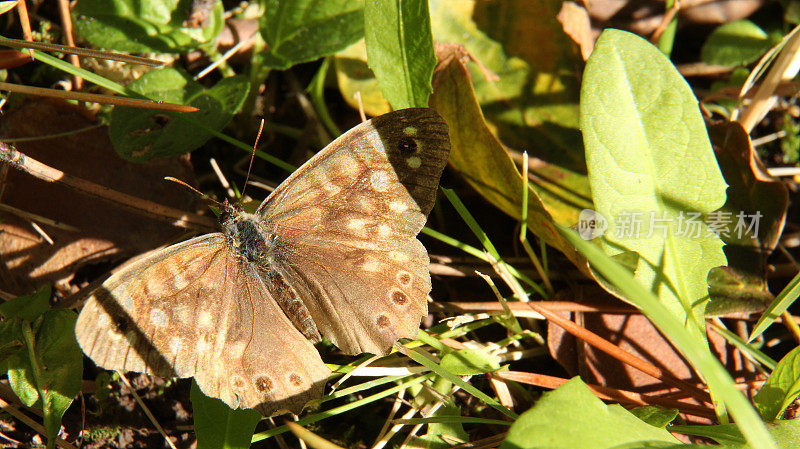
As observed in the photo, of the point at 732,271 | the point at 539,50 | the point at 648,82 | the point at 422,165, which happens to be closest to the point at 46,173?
the point at 422,165

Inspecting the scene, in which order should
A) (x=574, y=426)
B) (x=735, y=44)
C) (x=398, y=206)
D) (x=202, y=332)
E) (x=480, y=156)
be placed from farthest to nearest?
1. (x=735, y=44)
2. (x=480, y=156)
3. (x=398, y=206)
4. (x=202, y=332)
5. (x=574, y=426)

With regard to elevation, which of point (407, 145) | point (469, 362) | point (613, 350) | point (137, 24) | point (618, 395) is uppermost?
point (137, 24)

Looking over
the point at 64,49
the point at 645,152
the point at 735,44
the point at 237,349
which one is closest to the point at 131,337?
the point at 237,349

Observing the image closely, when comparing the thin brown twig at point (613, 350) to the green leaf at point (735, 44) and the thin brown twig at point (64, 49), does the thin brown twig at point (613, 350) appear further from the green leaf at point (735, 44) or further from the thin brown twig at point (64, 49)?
the thin brown twig at point (64, 49)

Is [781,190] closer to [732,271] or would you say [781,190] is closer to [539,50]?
[732,271]

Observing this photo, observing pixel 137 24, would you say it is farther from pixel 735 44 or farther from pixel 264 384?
pixel 735 44

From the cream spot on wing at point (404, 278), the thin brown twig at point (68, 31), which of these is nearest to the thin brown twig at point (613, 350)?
the cream spot on wing at point (404, 278)
